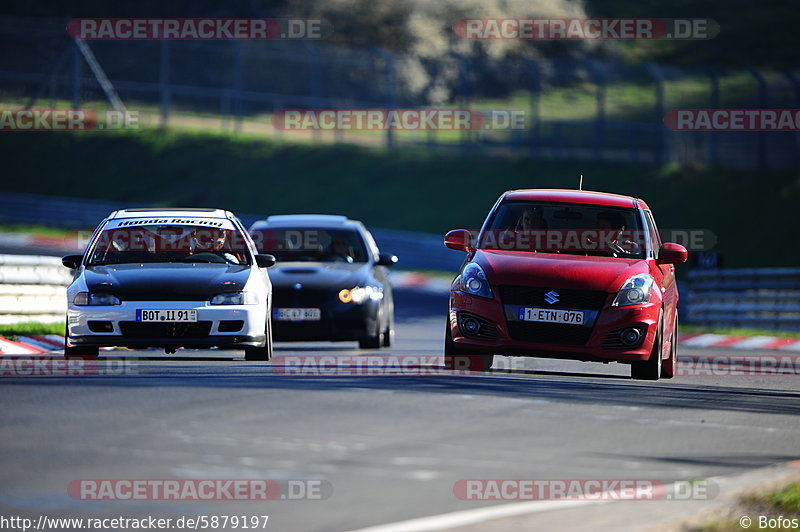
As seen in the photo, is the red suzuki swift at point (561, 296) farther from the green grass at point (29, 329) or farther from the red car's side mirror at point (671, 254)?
the green grass at point (29, 329)

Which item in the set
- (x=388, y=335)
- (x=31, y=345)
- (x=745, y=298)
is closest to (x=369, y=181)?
(x=745, y=298)

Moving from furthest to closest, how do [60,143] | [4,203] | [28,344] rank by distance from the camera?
[60,143] < [4,203] < [28,344]

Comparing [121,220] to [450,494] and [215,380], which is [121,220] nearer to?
[215,380]

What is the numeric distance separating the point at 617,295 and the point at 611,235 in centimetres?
117

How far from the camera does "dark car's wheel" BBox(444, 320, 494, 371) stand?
1413cm

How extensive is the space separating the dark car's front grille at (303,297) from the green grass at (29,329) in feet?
10.1

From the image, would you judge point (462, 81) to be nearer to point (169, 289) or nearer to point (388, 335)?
point (388, 335)

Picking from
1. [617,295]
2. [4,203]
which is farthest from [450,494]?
Answer: [4,203]

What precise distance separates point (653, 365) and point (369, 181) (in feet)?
107

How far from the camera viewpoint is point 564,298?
535 inches

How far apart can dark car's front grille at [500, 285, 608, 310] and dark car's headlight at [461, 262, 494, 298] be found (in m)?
0.27

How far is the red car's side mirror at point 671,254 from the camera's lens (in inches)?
569

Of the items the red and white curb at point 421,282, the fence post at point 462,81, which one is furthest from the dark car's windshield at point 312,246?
the fence post at point 462,81

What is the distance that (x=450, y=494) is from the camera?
7926 mm
